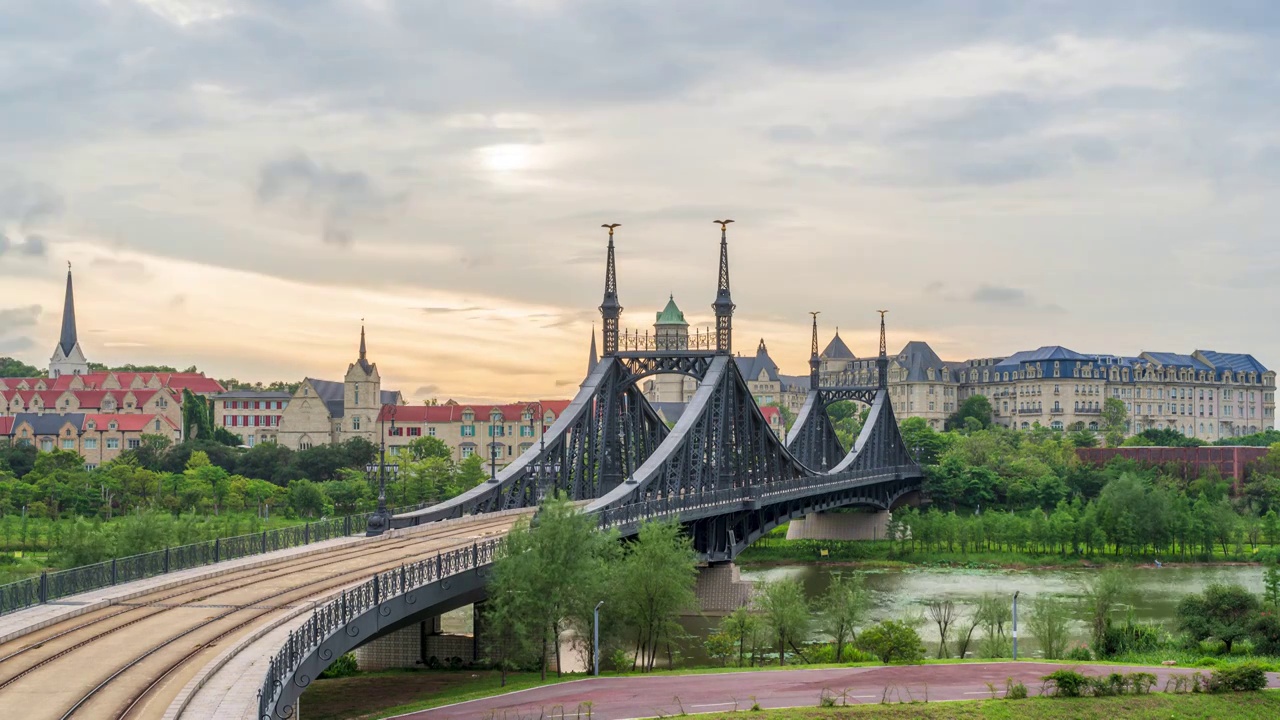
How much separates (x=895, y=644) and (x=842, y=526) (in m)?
67.6

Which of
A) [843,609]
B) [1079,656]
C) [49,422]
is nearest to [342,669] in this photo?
[843,609]

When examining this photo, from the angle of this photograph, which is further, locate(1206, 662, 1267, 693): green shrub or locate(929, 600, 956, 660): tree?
locate(929, 600, 956, 660): tree

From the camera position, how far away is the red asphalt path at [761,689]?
3912 centimetres

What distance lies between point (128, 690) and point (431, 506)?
35.8m

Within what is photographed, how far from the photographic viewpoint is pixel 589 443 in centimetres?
7619

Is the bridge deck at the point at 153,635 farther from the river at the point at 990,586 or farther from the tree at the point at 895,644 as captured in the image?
the river at the point at 990,586

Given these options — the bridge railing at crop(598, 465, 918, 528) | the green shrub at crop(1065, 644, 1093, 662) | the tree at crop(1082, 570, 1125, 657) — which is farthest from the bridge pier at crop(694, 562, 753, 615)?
the green shrub at crop(1065, 644, 1093, 662)

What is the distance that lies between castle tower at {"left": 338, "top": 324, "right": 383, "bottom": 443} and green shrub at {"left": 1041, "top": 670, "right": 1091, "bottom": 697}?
138390mm

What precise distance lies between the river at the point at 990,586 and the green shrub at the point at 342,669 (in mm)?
16051

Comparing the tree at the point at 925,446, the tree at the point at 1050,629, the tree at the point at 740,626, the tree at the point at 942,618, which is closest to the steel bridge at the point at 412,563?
the tree at the point at 740,626

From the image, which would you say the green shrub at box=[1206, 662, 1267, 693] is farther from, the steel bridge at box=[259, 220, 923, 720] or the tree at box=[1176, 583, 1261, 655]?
the steel bridge at box=[259, 220, 923, 720]

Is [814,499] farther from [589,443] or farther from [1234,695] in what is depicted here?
[1234,695]

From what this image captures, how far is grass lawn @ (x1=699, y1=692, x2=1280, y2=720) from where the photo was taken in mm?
38125

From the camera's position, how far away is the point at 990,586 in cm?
8912
